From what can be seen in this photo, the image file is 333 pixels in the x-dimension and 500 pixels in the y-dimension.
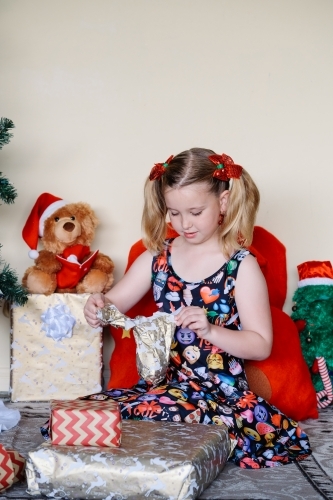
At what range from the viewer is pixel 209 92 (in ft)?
8.38

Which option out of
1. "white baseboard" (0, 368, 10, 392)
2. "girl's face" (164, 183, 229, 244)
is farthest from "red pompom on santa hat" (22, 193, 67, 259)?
"girl's face" (164, 183, 229, 244)

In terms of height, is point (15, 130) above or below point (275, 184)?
above

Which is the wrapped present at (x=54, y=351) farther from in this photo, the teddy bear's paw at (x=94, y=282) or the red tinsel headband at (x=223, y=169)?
the red tinsel headband at (x=223, y=169)

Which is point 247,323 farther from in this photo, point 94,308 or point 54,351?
point 54,351

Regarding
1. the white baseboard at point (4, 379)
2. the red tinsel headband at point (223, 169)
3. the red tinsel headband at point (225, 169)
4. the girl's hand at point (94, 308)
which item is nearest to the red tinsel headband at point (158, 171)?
the red tinsel headband at point (223, 169)

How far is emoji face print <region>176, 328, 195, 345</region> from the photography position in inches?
73.9

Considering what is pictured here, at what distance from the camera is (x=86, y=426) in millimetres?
1383

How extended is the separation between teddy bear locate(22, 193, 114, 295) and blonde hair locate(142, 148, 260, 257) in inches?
18.8

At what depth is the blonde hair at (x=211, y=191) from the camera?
6.00 ft

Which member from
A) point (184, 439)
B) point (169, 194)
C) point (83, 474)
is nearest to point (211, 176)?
point (169, 194)

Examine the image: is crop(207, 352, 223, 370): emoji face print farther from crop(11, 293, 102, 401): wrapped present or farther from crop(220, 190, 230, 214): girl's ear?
crop(11, 293, 102, 401): wrapped present

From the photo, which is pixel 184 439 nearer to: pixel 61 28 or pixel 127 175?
pixel 127 175

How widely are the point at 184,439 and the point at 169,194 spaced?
2.15 ft

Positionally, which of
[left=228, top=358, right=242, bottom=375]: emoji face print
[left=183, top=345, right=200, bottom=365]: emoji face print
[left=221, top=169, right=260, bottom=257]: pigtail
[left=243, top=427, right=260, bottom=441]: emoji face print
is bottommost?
[left=243, top=427, right=260, bottom=441]: emoji face print
